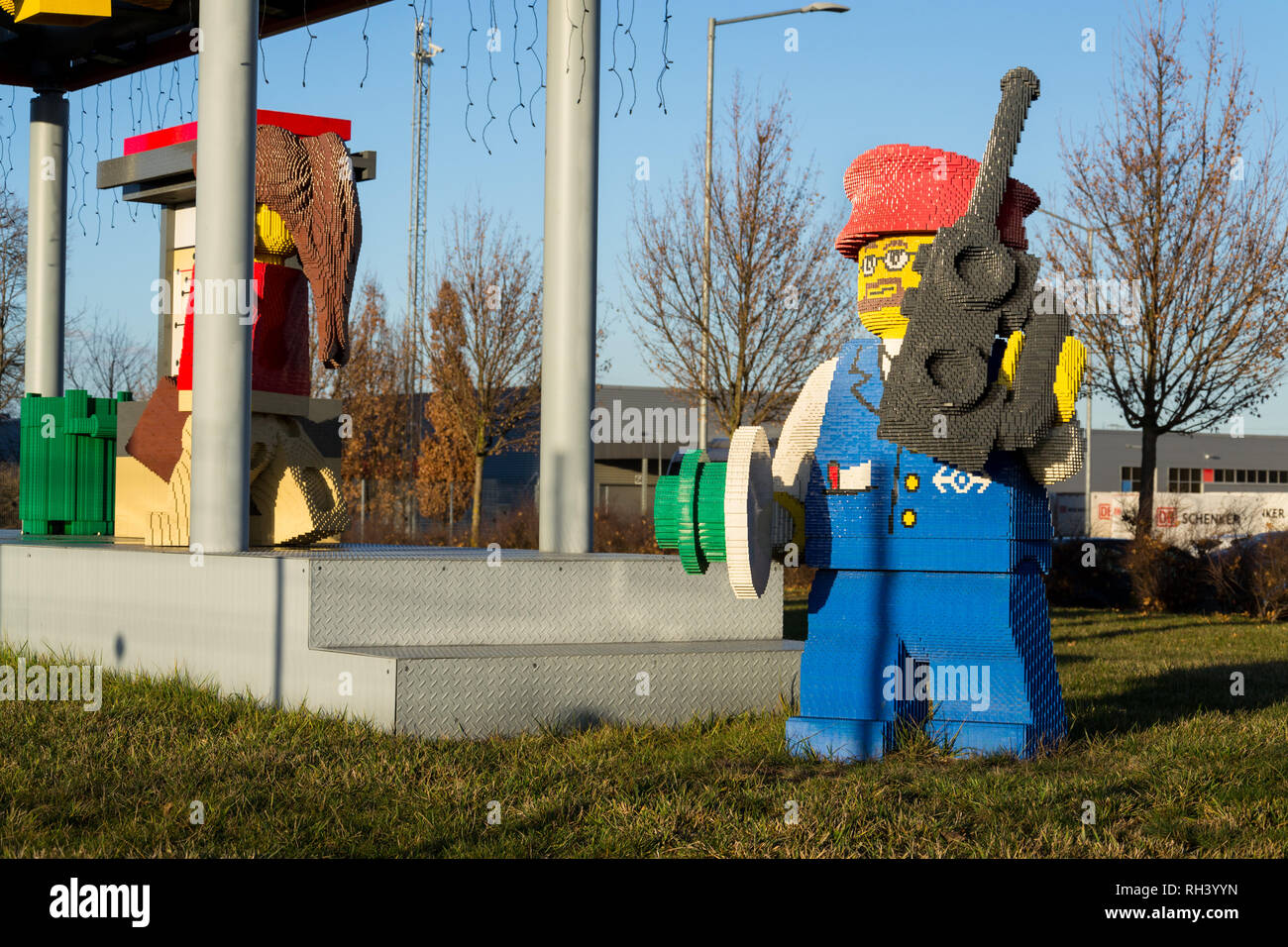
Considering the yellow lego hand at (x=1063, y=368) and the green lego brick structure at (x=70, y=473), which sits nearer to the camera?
the yellow lego hand at (x=1063, y=368)

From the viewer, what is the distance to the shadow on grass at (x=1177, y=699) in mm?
7570

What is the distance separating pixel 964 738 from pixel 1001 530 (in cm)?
95

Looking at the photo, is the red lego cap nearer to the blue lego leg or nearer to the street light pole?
the blue lego leg

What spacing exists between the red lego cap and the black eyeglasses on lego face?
85 millimetres

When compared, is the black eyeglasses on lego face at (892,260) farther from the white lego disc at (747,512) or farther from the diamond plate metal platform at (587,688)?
the diamond plate metal platform at (587,688)

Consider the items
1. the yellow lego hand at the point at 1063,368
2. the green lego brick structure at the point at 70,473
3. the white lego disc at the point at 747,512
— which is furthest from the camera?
the green lego brick structure at the point at 70,473

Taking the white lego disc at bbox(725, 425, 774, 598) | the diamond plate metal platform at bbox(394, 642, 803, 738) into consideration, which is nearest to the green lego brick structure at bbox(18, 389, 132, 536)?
the diamond plate metal platform at bbox(394, 642, 803, 738)

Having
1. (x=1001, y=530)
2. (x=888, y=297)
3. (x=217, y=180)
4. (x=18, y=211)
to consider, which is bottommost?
(x=1001, y=530)

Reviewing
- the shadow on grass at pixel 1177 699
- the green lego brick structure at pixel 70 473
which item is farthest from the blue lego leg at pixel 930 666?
the green lego brick structure at pixel 70 473

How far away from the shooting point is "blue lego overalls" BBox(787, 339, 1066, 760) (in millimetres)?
6105

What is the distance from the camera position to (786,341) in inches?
741

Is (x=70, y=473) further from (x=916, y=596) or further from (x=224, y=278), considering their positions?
(x=916, y=596)
